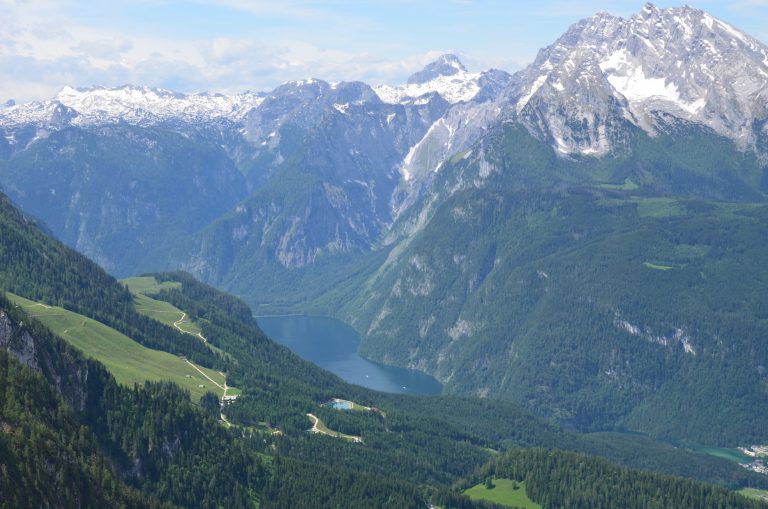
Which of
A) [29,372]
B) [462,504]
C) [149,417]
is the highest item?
[29,372]

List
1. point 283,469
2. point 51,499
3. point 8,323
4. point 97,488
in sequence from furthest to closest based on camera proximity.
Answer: point 283,469, point 8,323, point 97,488, point 51,499

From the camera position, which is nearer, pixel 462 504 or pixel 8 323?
pixel 8 323

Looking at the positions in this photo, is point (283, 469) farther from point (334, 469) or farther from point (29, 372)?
point (29, 372)

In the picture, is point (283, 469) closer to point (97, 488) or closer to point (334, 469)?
point (334, 469)

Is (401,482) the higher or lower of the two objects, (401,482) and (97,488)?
the lower

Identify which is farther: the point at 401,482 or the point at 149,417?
the point at 401,482

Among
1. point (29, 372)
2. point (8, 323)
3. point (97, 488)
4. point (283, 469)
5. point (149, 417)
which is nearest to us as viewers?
point (97, 488)

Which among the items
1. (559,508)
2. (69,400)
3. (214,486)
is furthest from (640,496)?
(69,400)

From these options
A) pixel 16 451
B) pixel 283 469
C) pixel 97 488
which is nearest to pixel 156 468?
pixel 283 469

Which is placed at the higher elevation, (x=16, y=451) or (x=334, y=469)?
(x=16, y=451)
